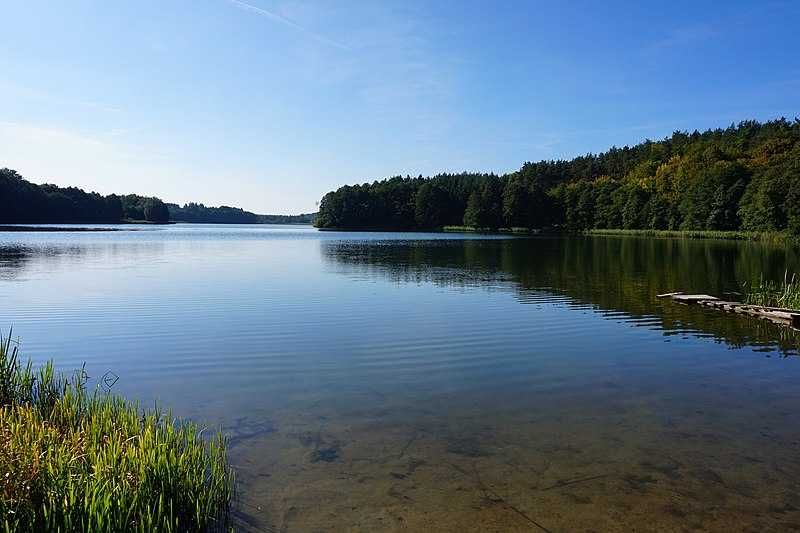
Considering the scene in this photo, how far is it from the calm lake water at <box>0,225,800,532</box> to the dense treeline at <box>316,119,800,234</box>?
226ft

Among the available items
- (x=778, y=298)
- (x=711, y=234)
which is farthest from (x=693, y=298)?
(x=711, y=234)

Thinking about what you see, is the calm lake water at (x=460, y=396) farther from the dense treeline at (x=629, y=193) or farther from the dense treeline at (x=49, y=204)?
the dense treeline at (x=49, y=204)

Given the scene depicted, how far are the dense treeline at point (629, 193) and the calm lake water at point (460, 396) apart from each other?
69.0 metres

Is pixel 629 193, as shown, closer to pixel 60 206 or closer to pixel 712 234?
pixel 712 234

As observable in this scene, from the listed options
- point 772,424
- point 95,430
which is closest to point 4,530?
point 95,430

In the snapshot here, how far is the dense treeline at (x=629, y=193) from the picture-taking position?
288 ft

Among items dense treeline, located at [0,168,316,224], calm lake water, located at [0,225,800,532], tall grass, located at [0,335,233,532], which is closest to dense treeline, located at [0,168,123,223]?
dense treeline, located at [0,168,316,224]

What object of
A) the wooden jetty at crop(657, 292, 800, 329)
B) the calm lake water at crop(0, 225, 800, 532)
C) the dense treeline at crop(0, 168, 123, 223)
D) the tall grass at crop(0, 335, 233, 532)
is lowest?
the calm lake water at crop(0, 225, 800, 532)

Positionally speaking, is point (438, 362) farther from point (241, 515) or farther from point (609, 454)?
point (241, 515)

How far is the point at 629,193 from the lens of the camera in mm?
120375

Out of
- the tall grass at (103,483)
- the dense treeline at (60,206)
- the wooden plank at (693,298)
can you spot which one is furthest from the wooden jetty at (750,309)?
the dense treeline at (60,206)

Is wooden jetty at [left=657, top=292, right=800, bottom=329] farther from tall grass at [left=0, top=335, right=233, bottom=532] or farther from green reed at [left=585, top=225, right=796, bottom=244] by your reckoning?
green reed at [left=585, top=225, right=796, bottom=244]

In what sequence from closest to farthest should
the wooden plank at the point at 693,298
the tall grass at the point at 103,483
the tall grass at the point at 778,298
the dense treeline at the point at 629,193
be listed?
the tall grass at the point at 103,483 < the tall grass at the point at 778,298 < the wooden plank at the point at 693,298 < the dense treeline at the point at 629,193

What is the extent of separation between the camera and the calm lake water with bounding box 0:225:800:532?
734cm
